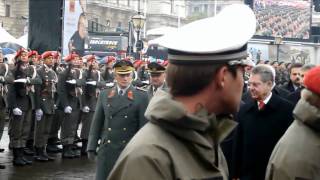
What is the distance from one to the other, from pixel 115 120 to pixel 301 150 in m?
3.78

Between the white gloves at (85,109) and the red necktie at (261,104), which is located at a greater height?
the red necktie at (261,104)

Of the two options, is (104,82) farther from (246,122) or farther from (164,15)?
(164,15)

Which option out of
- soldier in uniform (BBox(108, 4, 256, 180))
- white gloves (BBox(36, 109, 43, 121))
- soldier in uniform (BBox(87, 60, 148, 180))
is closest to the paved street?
white gloves (BBox(36, 109, 43, 121))

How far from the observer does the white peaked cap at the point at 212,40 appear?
2283 millimetres

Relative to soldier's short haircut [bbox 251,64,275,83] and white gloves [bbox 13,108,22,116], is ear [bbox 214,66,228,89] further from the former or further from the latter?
white gloves [bbox 13,108,22,116]

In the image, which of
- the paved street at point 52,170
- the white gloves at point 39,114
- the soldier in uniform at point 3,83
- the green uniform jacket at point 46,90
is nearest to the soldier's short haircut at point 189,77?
the paved street at point 52,170

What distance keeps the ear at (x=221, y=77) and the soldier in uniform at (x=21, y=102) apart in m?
9.56

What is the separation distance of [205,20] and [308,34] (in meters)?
49.5

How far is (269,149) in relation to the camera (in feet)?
19.1

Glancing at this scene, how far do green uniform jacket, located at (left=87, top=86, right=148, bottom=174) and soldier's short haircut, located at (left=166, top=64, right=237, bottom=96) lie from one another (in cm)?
488

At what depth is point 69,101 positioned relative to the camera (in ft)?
44.0

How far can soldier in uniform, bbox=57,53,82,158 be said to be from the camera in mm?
13180

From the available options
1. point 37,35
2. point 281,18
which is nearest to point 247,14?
point 37,35

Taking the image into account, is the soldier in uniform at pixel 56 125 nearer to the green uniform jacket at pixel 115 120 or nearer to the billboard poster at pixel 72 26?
the billboard poster at pixel 72 26
